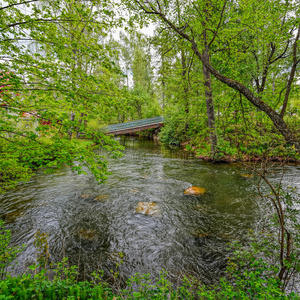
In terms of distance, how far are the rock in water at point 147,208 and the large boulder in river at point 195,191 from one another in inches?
64.7

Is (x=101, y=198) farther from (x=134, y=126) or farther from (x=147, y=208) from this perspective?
(x=134, y=126)

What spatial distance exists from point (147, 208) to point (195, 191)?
2.22 metres

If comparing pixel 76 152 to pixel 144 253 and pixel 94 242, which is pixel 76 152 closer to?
pixel 94 242

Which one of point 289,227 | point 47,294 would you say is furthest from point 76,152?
point 289,227

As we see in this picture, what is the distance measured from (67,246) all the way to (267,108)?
5255 mm

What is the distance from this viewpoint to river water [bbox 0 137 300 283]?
3.27 meters

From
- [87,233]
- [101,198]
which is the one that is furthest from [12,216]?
[101,198]

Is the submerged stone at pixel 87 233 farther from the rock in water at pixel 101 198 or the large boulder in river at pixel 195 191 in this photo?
the large boulder in river at pixel 195 191

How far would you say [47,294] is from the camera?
5.59ft

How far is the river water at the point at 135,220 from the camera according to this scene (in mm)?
3268

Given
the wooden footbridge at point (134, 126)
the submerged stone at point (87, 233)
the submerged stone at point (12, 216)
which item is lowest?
the submerged stone at point (87, 233)

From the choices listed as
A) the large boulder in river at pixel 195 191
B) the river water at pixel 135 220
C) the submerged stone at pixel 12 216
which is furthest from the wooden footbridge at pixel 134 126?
the submerged stone at pixel 12 216

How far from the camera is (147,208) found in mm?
5215

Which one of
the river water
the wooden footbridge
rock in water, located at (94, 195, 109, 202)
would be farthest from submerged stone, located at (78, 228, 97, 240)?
the wooden footbridge
